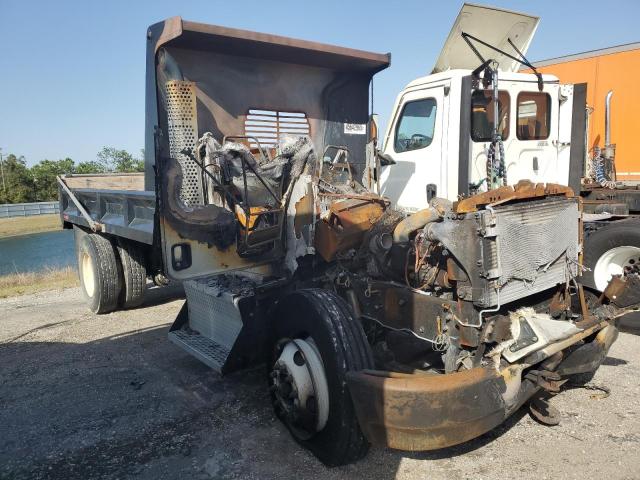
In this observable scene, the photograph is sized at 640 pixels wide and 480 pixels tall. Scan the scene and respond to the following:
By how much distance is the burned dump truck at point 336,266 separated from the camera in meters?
2.72

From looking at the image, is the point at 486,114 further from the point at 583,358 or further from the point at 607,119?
the point at 607,119

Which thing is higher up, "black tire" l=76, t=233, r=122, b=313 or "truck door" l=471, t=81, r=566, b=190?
"truck door" l=471, t=81, r=566, b=190

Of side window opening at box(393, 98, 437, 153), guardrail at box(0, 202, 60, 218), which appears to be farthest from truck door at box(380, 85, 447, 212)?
guardrail at box(0, 202, 60, 218)

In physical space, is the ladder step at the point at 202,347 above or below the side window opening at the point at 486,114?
below

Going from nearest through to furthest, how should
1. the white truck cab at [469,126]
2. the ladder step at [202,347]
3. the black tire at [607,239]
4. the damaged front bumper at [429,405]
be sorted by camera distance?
the damaged front bumper at [429,405] < the ladder step at [202,347] < the white truck cab at [469,126] < the black tire at [607,239]

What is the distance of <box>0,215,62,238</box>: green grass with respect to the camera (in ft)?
113

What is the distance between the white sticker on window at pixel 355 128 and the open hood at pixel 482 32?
1033 mm

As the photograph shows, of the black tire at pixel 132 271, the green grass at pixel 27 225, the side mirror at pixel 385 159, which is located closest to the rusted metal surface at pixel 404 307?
the side mirror at pixel 385 159

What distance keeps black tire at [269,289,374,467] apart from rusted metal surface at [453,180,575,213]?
90 centimetres

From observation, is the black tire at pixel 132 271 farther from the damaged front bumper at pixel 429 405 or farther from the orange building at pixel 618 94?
the orange building at pixel 618 94

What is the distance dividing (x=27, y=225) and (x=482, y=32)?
39.6 meters

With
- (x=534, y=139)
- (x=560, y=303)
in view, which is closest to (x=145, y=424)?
(x=560, y=303)

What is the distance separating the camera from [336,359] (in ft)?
9.09

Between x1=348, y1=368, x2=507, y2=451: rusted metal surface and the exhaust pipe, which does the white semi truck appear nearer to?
the exhaust pipe
